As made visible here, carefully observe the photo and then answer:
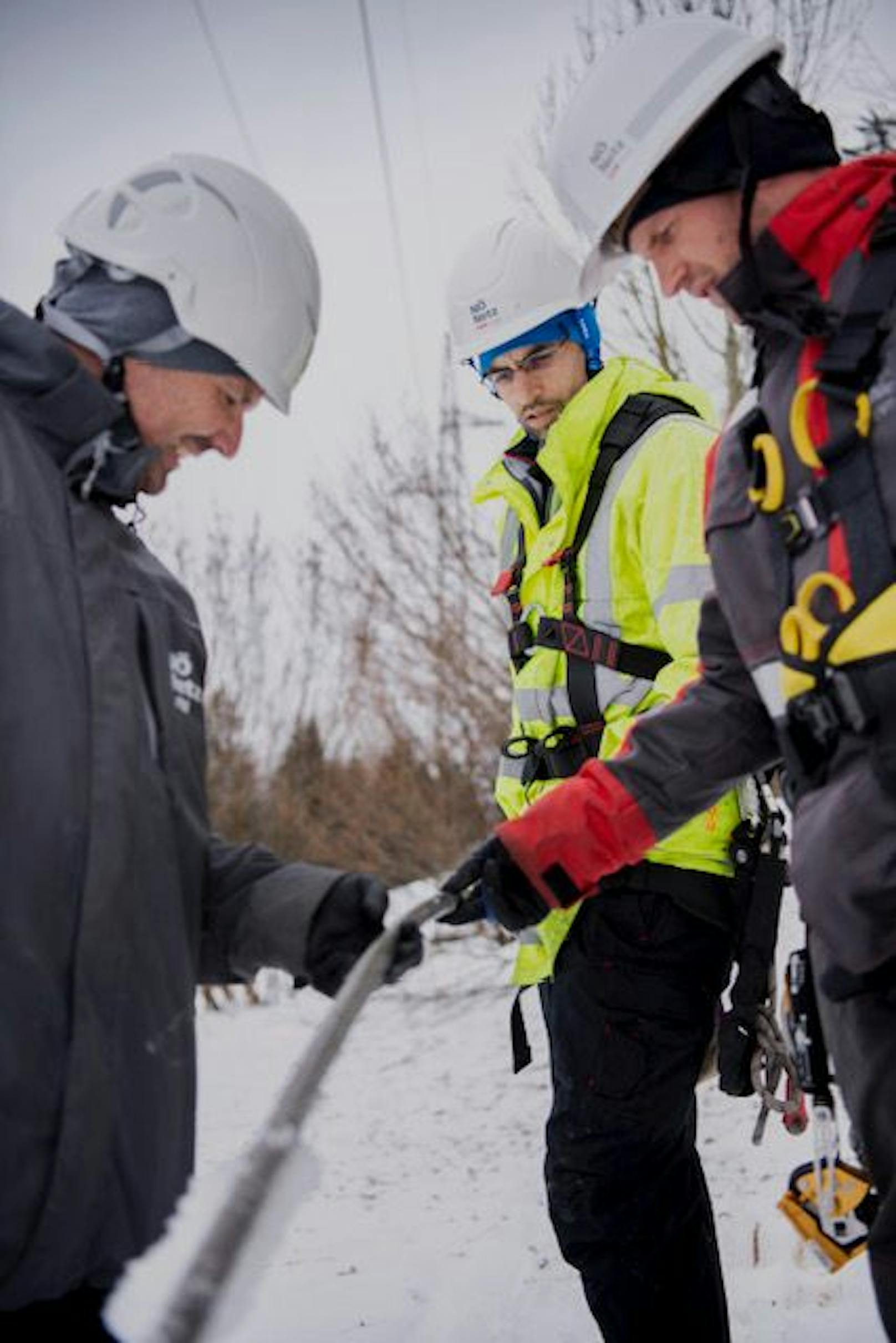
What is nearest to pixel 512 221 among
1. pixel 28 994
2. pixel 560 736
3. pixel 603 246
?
pixel 603 246

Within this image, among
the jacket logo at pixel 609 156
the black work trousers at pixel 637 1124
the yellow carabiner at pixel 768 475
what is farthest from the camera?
the black work trousers at pixel 637 1124

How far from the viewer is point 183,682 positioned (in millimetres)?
1903

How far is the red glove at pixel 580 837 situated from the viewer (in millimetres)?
2344

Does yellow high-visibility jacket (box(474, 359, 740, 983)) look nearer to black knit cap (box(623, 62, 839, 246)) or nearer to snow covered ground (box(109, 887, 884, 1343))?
black knit cap (box(623, 62, 839, 246))

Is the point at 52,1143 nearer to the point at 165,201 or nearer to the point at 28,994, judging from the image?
the point at 28,994

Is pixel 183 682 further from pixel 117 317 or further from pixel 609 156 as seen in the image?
pixel 609 156

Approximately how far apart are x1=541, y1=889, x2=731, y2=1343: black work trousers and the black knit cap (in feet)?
4.68

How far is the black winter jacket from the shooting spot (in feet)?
4.89

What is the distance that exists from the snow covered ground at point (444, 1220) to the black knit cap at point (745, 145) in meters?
1.53

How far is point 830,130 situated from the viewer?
A: 6.56ft

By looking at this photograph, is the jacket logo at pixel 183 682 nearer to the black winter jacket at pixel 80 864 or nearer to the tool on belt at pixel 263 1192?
the black winter jacket at pixel 80 864

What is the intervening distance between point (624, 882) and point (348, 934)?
0.80 meters

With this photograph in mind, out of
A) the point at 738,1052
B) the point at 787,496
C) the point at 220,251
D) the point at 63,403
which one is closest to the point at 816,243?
the point at 787,496

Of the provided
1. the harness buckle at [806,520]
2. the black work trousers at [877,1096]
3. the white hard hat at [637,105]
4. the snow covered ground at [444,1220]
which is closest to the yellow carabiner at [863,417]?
the harness buckle at [806,520]
